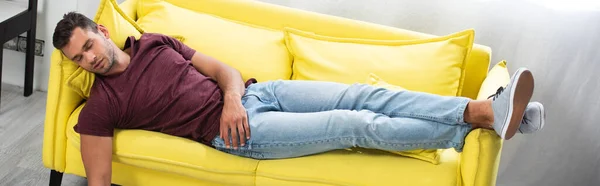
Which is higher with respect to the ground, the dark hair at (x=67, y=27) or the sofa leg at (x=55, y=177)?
the dark hair at (x=67, y=27)

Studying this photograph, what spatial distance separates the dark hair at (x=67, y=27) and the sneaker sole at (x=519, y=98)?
1291 millimetres

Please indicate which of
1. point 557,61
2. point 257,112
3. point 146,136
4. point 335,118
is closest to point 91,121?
point 146,136

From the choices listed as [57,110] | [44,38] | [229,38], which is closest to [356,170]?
[229,38]

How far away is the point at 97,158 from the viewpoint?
237 centimetres

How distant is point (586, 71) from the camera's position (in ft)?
10.2

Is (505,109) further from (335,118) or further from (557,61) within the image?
(557,61)

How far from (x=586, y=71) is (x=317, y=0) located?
1.10 metres

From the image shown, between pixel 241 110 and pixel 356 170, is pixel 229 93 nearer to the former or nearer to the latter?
pixel 241 110

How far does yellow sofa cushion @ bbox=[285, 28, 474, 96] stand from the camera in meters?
2.71

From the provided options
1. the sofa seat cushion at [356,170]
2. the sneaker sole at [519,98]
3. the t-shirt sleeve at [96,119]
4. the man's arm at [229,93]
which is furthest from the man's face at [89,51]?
the sneaker sole at [519,98]

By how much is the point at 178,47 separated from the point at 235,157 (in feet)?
1.63

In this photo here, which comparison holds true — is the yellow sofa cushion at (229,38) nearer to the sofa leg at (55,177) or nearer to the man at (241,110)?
the man at (241,110)

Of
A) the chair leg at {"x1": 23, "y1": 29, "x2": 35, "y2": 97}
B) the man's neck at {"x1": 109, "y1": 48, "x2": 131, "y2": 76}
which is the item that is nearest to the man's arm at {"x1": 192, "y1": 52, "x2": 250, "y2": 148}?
the man's neck at {"x1": 109, "y1": 48, "x2": 131, "y2": 76}

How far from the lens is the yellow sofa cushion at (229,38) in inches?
111
